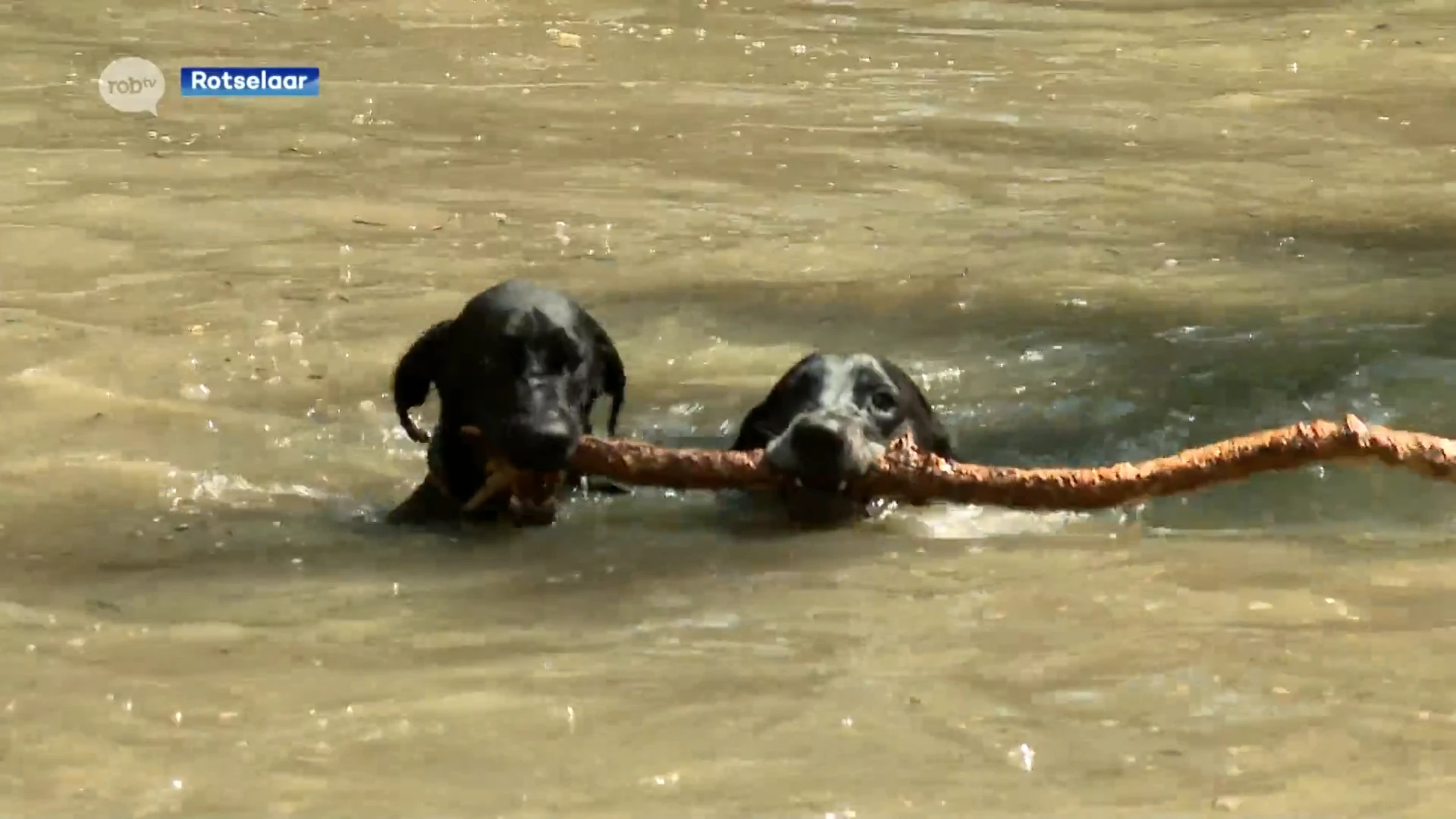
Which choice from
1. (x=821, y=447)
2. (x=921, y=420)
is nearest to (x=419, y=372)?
(x=821, y=447)

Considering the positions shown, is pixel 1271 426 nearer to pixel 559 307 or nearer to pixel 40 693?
pixel 559 307

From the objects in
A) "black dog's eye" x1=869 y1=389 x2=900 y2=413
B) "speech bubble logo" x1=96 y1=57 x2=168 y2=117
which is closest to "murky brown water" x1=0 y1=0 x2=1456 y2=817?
"speech bubble logo" x1=96 y1=57 x2=168 y2=117

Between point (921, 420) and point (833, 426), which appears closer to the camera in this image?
point (833, 426)

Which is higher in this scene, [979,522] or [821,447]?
[821,447]

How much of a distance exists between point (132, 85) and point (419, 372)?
6.88 metres

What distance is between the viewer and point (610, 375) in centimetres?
620

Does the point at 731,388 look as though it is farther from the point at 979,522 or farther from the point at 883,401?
the point at 979,522

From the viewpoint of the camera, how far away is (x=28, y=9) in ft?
46.9

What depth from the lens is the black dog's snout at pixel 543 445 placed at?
537 cm

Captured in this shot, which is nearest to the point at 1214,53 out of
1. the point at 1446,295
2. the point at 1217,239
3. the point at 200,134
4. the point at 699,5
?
the point at 699,5

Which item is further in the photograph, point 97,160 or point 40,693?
point 97,160

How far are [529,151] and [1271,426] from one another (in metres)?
4.90

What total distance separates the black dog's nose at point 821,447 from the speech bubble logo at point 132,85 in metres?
7.27

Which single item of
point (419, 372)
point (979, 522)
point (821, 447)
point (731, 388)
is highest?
point (821, 447)
